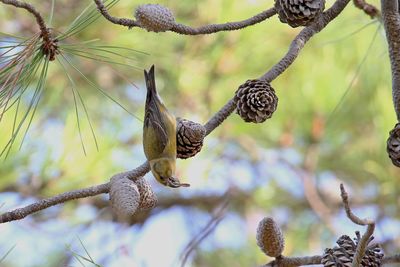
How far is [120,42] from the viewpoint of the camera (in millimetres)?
1586

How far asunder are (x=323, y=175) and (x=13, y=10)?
0.74 meters

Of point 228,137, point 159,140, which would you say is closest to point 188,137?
point 159,140

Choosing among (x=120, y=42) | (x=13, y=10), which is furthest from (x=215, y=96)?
(x=13, y=10)

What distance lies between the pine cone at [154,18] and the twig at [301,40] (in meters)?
0.10

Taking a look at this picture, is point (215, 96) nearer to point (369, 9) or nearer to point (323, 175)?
point (323, 175)

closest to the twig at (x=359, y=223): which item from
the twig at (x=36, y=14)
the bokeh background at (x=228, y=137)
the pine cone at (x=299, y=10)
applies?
the pine cone at (x=299, y=10)

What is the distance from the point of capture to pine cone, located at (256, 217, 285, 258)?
665 millimetres

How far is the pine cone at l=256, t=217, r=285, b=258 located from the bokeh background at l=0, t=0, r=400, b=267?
686 millimetres

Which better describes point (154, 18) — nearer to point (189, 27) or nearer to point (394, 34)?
point (189, 27)

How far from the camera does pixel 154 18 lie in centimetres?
61

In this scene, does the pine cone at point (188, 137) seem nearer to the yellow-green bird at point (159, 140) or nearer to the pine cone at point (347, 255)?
the yellow-green bird at point (159, 140)

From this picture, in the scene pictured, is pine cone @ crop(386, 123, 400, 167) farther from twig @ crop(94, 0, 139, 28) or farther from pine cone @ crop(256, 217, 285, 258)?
twig @ crop(94, 0, 139, 28)

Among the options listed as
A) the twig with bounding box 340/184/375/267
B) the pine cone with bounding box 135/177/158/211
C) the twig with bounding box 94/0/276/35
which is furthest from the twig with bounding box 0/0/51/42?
the twig with bounding box 340/184/375/267

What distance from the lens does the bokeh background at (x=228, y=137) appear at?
143 cm
